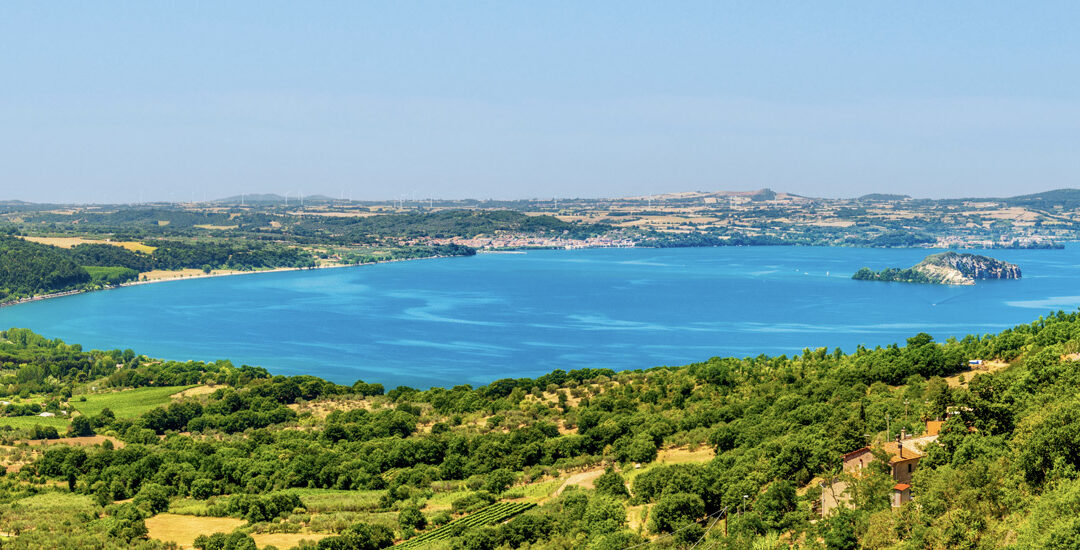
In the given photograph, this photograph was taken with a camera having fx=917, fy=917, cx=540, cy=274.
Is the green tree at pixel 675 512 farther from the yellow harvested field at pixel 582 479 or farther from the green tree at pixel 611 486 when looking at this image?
the yellow harvested field at pixel 582 479

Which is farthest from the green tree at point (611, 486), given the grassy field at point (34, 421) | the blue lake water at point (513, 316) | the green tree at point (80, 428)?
the blue lake water at point (513, 316)

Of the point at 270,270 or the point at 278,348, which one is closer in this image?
the point at 278,348

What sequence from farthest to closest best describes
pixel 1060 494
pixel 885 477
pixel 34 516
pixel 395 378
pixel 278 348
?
pixel 278 348
pixel 395 378
pixel 34 516
pixel 885 477
pixel 1060 494

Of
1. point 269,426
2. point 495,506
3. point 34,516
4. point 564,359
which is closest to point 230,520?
point 34,516

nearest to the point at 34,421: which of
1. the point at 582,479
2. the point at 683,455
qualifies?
the point at 582,479

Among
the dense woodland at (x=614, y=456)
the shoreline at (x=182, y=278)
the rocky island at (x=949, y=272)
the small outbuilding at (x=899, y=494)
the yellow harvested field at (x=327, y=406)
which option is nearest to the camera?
the dense woodland at (x=614, y=456)

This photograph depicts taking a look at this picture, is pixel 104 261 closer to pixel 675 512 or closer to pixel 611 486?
pixel 611 486

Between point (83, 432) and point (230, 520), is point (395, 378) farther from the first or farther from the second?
point (230, 520)
